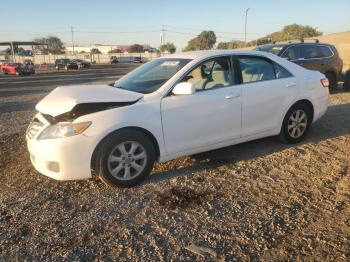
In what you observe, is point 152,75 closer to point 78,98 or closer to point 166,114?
point 166,114

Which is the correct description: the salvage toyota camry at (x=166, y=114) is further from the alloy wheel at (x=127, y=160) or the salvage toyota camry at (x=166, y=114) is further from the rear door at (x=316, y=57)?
the rear door at (x=316, y=57)

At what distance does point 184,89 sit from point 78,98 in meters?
1.26

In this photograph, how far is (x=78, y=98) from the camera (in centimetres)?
443

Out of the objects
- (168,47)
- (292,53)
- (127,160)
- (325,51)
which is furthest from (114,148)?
(168,47)

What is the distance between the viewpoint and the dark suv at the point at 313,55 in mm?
11453

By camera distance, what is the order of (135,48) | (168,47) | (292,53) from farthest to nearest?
1. (135,48)
2. (168,47)
3. (292,53)

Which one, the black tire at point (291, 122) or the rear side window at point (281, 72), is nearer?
the rear side window at point (281, 72)

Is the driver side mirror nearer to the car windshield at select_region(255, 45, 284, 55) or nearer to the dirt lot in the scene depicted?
the dirt lot

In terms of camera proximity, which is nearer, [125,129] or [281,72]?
[125,129]

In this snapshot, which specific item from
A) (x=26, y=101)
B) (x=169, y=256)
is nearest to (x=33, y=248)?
(x=169, y=256)

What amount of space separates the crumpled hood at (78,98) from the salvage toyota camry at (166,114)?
0.01m

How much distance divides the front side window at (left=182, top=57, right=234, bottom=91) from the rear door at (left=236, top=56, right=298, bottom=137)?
204 mm

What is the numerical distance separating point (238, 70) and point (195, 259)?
306 centimetres

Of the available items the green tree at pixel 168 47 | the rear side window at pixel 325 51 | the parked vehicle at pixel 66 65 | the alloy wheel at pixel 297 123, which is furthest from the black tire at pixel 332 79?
the green tree at pixel 168 47
